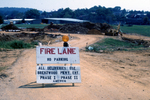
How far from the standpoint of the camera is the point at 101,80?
26.8 feet

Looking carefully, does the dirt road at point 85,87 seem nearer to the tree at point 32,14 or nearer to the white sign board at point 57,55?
the white sign board at point 57,55

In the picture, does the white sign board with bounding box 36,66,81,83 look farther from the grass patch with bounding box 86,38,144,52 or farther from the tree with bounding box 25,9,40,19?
the tree with bounding box 25,9,40,19

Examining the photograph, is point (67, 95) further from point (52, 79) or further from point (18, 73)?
point (18, 73)

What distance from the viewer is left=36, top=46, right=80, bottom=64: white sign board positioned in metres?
6.93

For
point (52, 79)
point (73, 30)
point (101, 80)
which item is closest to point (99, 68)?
point (101, 80)

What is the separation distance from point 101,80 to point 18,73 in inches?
152

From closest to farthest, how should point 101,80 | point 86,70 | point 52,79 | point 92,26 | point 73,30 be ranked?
1. point 52,79
2. point 101,80
3. point 86,70
4. point 73,30
5. point 92,26

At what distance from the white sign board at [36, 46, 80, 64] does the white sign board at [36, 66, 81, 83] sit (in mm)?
263

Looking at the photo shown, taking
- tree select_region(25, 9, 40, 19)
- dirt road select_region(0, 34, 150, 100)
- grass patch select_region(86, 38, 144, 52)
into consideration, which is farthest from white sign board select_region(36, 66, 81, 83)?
tree select_region(25, 9, 40, 19)

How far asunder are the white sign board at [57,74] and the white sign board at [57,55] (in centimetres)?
26

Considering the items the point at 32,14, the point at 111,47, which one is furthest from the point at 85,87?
the point at 32,14

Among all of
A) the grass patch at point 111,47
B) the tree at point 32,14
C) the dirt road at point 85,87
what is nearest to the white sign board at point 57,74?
the dirt road at point 85,87

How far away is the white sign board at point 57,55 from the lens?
6927 millimetres

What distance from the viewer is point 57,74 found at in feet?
22.9
